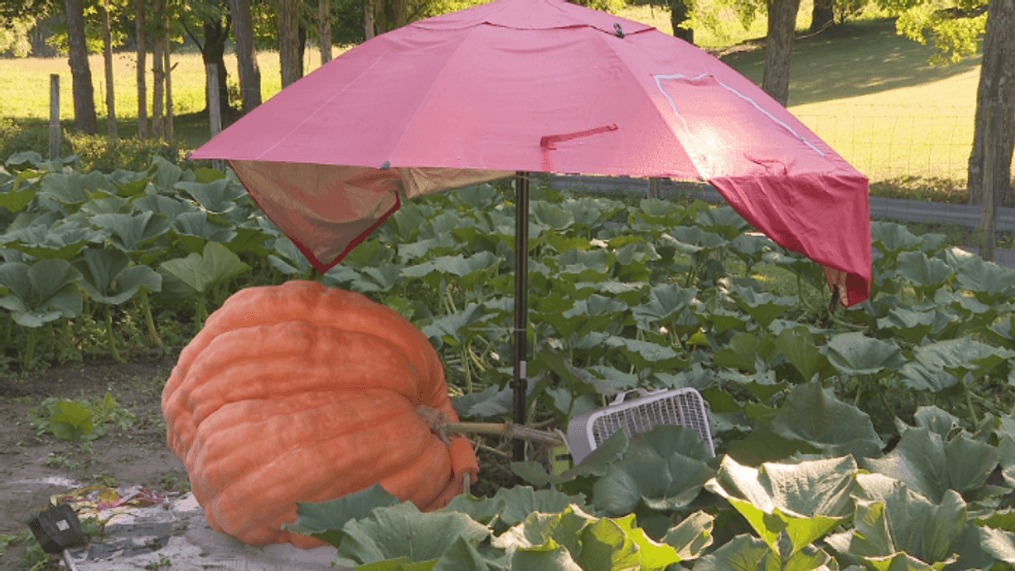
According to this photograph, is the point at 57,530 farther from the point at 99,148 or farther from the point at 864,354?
the point at 99,148

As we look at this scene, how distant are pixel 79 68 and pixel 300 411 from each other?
16615 mm

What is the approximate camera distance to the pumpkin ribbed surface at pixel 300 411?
126 inches

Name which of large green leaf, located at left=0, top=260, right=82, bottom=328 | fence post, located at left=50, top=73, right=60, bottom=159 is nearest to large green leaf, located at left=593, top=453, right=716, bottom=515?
large green leaf, located at left=0, top=260, right=82, bottom=328

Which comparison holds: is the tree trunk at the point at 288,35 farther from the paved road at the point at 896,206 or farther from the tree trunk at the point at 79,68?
the tree trunk at the point at 79,68

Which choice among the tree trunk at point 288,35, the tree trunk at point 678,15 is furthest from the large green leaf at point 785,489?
the tree trunk at point 678,15

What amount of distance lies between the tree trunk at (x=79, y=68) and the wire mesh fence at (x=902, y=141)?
13.5 meters

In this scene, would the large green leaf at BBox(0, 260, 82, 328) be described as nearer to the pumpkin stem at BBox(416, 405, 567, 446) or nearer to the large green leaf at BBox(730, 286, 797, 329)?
the pumpkin stem at BBox(416, 405, 567, 446)

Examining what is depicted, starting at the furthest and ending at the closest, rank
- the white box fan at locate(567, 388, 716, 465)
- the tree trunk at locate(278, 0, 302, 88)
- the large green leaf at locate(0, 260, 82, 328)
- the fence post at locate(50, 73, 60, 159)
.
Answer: the tree trunk at locate(278, 0, 302, 88)
the fence post at locate(50, 73, 60, 159)
the large green leaf at locate(0, 260, 82, 328)
the white box fan at locate(567, 388, 716, 465)

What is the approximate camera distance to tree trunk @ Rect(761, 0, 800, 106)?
1315 centimetres

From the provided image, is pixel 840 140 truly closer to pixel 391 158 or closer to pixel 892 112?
pixel 892 112

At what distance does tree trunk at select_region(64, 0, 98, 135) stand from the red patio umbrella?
16214 mm

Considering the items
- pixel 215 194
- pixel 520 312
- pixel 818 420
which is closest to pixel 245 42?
pixel 215 194

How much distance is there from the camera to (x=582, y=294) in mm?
4945

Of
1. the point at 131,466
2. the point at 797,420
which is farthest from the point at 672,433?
the point at 131,466
